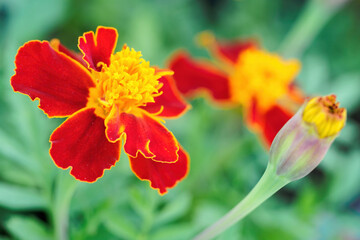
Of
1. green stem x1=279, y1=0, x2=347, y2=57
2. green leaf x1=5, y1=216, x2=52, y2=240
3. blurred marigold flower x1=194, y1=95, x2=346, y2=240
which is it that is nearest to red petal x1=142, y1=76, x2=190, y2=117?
blurred marigold flower x1=194, y1=95, x2=346, y2=240

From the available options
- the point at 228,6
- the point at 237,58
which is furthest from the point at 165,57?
the point at 228,6

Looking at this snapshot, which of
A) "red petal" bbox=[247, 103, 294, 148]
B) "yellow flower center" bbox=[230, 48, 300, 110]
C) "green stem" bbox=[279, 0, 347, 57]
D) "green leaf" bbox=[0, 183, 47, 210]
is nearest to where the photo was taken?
"green leaf" bbox=[0, 183, 47, 210]

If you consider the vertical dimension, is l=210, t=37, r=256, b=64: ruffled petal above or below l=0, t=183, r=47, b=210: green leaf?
above

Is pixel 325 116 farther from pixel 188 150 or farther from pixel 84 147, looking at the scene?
pixel 188 150

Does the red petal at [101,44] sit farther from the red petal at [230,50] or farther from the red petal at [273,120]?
the red petal at [230,50]

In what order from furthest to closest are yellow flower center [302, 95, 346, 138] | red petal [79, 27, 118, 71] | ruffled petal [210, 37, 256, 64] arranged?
1. ruffled petal [210, 37, 256, 64]
2. red petal [79, 27, 118, 71]
3. yellow flower center [302, 95, 346, 138]

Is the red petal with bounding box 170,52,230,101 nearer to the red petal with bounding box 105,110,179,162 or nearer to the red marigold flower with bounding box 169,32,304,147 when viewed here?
the red marigold flower with bounding box 169,32,304,147
